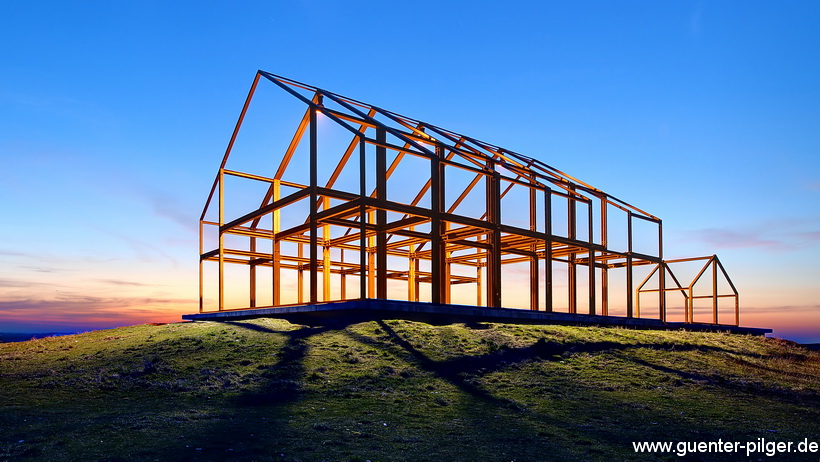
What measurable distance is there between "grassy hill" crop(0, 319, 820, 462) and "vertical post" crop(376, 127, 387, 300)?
4.32 m

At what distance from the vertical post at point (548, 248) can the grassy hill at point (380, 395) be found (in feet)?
24.5

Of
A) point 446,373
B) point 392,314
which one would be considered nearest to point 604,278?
point 392,314

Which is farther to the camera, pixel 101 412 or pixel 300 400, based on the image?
pixel 300 400

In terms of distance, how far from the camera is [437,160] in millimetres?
23125

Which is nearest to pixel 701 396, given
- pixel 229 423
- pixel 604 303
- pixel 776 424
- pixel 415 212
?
pixel 776 424

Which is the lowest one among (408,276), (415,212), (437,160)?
(408,276)

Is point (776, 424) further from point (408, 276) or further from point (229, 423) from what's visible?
point (408, 276)

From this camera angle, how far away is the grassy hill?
28.2ft

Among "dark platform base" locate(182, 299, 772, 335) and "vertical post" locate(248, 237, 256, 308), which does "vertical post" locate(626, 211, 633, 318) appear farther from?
"vertical post" locate(248, 237, 256, 308)

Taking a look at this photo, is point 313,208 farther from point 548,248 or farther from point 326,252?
point 548,248

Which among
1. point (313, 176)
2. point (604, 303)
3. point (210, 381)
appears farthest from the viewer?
point (604, 303)

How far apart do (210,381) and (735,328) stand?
31478mm

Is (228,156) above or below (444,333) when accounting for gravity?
above

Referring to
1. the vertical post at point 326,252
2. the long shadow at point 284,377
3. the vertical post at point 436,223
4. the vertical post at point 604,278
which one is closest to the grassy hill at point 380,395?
the long shadow at point 284,377
